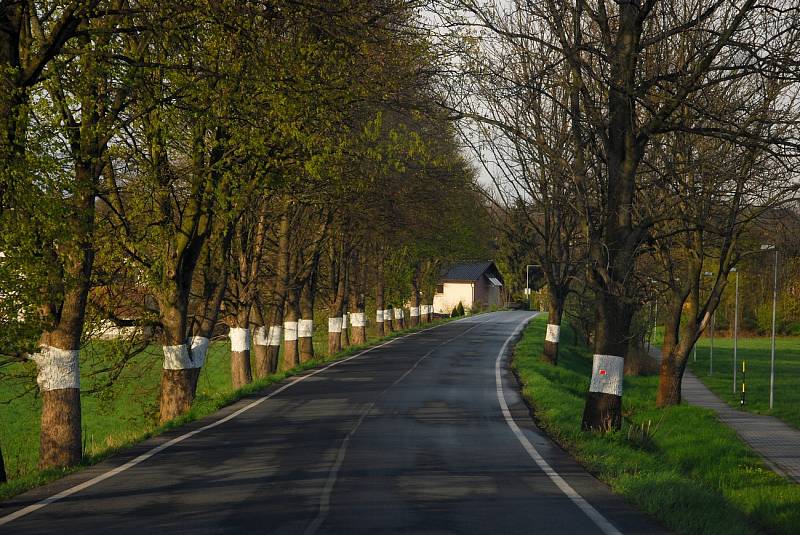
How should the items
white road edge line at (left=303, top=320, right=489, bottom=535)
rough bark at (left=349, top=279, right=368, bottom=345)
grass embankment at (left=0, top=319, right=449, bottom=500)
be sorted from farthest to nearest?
rough bark at (left=349, top=279, right=368, bottom=345), grass embankment at (left=0, top=319, right=449, bottom=500), white road edge line at (left=303, top=320, right=489, bottom=535)

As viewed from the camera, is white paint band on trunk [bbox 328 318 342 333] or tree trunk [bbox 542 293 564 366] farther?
white paint band on trunk [bbox 328 318 342 333]

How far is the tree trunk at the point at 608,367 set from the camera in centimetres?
1675

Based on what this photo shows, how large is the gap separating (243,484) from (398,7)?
8.06 m

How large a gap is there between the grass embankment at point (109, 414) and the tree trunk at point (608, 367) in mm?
7613

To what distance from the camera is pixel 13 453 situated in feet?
113

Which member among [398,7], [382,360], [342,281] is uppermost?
[398,7]

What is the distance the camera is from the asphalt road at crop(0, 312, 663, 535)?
931 cm

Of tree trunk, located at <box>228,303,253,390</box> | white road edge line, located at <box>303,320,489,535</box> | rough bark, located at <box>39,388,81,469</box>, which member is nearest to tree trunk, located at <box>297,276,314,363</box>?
tree trunk, located at <box>228,303,253,390</box>

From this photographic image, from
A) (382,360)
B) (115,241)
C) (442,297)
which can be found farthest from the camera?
(442,297)

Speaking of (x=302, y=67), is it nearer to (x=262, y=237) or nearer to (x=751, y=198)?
(x=751, y=198)

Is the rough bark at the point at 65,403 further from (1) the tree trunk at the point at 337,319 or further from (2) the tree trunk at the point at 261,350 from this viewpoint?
(1) the tree trunk at the point at 337,319

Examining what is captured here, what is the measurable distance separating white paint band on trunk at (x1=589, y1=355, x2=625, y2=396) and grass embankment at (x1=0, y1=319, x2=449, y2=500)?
7668mm

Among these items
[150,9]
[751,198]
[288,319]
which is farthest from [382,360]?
[150,9]

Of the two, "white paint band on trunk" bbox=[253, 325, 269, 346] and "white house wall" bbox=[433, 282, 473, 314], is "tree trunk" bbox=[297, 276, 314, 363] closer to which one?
"white paint band on trunk" bbox=[253, 325, 269, 346]
